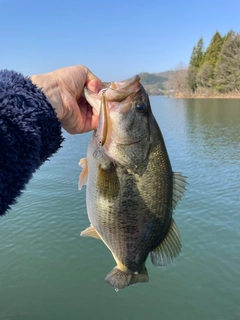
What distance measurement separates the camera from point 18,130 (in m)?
1.84

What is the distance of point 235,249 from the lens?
7.93 meters

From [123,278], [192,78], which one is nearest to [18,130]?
[123,278]

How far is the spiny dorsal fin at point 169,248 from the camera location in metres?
2.45

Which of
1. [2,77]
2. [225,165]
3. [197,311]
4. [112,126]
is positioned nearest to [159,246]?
[112,126]

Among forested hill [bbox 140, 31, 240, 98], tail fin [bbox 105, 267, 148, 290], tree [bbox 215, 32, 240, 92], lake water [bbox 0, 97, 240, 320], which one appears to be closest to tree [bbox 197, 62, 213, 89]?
forested hill [bbox 140, 31, 240, 98]

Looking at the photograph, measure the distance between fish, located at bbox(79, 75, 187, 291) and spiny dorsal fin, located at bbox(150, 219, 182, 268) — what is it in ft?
0.35

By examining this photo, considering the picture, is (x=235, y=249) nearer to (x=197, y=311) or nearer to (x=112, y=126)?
(x=197, y=311)

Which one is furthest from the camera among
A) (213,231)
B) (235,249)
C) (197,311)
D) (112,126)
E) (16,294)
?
(213,231)

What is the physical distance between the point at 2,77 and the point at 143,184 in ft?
4.05

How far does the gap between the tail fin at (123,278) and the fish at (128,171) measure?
0.31 m

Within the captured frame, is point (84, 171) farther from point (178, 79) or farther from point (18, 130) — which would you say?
point (178, 79)

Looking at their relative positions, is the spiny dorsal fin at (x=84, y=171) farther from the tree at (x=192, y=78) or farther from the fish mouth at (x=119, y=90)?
the tree at (x=192, y=78)

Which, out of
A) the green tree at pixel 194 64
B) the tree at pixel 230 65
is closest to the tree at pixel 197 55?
the green tree at pixel 194 64

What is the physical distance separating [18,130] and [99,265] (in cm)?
644
